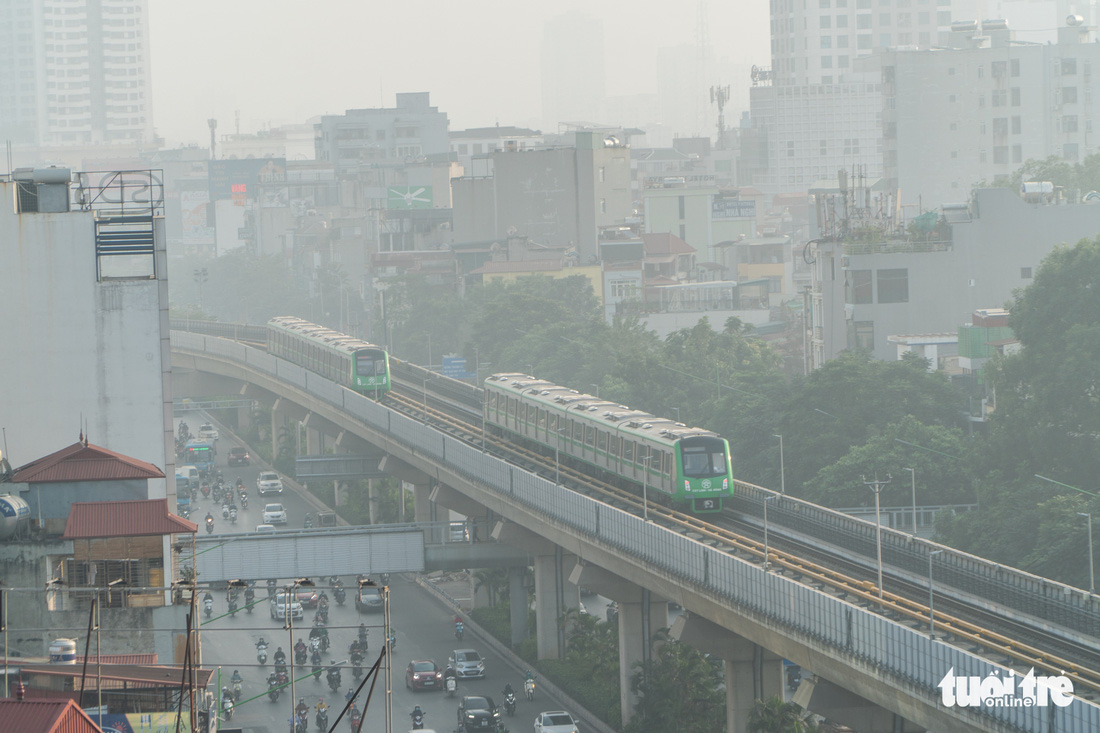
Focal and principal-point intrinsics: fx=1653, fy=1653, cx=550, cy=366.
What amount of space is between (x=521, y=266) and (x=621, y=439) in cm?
8087

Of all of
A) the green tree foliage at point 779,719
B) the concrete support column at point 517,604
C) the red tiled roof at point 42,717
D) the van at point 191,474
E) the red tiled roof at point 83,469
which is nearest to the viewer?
the red tiled roof at point 42,717

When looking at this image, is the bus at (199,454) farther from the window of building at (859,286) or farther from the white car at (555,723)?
the white car at (555,723)

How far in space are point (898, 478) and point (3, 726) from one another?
46798 mm

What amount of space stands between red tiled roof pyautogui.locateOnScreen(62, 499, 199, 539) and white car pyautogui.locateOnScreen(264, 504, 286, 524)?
5877cm

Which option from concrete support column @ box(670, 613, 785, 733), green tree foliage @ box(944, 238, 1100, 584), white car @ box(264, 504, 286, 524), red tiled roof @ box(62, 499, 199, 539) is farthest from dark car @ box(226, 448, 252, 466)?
red tiled roof @ box(62, 499, 199, 539)

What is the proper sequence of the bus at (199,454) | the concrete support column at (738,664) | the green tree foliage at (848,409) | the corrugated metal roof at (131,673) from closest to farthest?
the corrugated metal roof at (131,673), the concrete support column at (738,664), the green tree foliage at (848,409), the bus at (199,454)

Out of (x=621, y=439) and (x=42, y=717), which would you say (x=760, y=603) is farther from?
(x=42, y=717)

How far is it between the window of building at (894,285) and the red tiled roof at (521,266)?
160ft

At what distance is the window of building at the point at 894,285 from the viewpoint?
308ft

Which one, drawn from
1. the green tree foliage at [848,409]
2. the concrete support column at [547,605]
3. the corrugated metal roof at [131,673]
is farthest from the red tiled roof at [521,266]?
the corrugated metal roof at [131,673]

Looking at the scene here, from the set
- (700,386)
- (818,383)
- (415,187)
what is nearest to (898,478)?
(818,383)

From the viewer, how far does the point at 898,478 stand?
65250 mm

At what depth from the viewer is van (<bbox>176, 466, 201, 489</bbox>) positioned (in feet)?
367

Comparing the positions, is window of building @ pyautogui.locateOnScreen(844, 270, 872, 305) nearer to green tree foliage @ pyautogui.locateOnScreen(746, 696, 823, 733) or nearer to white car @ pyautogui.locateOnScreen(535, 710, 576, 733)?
white car @ pyautogui.locateOnScreen(535, 710, 576, 733)
